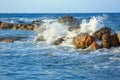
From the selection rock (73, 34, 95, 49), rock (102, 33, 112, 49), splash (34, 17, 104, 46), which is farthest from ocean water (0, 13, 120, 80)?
splash (34, 17, 104, 46)

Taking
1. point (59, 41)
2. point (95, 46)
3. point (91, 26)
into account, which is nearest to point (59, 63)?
point (95, 46)

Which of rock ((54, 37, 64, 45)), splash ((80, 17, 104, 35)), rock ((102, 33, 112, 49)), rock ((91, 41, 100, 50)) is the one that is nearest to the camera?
rock ((91, 41, 100, 50))

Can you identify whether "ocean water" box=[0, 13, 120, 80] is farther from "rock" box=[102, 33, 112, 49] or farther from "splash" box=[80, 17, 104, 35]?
"splash" box=[80, 17, 104, 35]

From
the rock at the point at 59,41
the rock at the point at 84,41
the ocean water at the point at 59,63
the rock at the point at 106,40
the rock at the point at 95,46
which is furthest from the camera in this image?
the rock at the point at 59,41

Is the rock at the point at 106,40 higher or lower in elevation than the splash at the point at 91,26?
lower

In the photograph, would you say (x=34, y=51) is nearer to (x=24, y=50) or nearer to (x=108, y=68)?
(x=24, y=50)

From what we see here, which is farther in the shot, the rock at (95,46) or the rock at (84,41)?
the rock at (84,41)

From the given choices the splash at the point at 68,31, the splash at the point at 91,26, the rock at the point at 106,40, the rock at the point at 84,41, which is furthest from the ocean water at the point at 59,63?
the splash at the point at 91,26

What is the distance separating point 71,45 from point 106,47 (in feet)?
10.8

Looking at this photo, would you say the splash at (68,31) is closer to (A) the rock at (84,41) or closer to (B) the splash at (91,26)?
(B) the splash at (91,26)

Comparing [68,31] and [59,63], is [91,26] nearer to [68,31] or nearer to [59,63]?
[68,31]

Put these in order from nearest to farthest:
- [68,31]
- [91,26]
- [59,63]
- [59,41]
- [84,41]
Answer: [59,63], [84,41], [59,41], [91,26], [68,31]

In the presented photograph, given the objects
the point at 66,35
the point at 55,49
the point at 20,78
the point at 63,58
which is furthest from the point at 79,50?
the point at 20,78

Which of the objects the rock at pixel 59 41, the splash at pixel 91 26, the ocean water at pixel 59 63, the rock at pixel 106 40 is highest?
the splash at pixel 91 26
